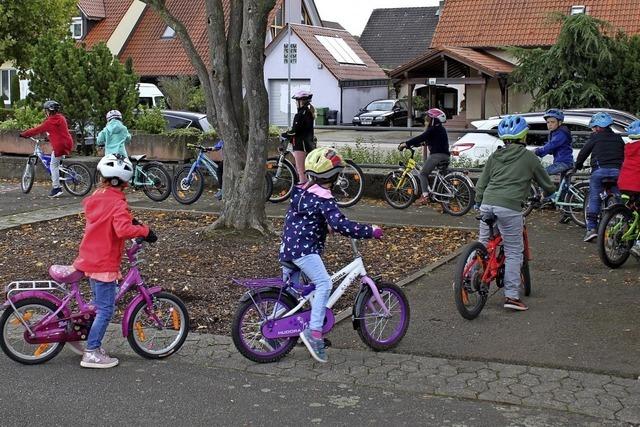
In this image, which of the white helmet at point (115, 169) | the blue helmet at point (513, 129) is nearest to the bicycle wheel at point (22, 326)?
the white helmet at point (115, 169)

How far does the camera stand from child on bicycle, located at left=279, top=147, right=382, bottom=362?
6277 mm

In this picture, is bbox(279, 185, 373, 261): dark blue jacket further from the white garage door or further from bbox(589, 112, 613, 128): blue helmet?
the white garage door

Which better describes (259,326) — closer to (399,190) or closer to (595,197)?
(595,197)

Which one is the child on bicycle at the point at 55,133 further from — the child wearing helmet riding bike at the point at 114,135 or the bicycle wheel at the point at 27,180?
the child wearing helmet riding bike at the point at 114,135

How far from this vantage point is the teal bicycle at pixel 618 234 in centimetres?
932

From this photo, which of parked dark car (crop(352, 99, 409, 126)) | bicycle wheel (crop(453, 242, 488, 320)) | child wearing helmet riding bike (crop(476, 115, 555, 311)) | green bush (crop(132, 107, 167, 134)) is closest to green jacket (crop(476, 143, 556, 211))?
child wearing helmet riding bike (crop(476, 115, 555, 311))

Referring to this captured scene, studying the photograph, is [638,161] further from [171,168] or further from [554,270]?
[171,168]

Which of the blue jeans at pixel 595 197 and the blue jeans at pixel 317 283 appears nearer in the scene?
the blue jeans at pixel 317 283

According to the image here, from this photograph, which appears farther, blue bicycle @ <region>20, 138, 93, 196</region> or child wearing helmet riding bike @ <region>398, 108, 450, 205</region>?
blue bicycle @ <region>20, 138, 93, 196</region>

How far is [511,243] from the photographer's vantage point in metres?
7.72

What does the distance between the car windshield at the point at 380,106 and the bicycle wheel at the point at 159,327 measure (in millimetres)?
37902

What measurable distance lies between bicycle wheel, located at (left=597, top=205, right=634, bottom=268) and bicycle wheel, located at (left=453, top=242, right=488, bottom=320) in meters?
2.27

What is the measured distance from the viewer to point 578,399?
5.58 metres

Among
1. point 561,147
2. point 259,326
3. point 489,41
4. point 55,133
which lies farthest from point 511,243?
point 489,41
